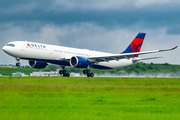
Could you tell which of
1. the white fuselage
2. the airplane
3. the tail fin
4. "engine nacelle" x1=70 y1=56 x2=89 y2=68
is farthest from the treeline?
"engine nacelle" x1=70 y1=56 x2=89 y2=68

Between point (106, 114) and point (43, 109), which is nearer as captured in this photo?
point (106, 114)

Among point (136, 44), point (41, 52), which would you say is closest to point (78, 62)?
point (41, 52)

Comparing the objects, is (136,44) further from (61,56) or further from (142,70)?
(61,56)

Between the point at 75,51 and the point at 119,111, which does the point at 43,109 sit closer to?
the point at 119,111

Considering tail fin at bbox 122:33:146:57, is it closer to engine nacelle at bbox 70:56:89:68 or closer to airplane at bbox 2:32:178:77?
airplane at bbox 2:32:178:77

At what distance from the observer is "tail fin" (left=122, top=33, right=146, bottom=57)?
192 ft

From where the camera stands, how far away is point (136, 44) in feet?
196

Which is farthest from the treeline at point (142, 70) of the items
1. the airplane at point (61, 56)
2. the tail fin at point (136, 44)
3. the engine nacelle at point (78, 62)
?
the engine nacelle at point (78, 62)

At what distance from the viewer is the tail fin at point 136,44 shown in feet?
192

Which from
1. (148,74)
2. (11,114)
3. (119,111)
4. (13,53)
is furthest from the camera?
(148,74)

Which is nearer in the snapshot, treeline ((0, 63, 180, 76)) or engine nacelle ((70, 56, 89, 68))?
engine nacelle ((70, 56, 89, 68))

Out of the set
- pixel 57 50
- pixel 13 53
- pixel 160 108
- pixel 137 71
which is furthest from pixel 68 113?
pixel 137 71

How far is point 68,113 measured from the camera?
1058 centimetres

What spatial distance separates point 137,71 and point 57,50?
19.7m
